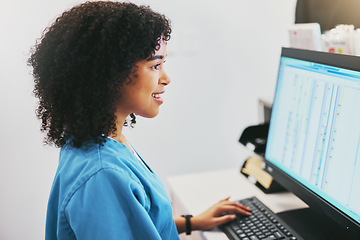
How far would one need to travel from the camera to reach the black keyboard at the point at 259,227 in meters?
0.85

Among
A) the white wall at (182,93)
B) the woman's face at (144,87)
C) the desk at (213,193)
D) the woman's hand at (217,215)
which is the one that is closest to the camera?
the woman's face at (144,87)

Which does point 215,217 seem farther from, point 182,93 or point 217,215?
point 182,93

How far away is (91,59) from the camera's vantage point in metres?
0.72

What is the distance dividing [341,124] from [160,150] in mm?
1350

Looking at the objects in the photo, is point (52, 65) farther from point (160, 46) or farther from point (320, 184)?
point (320, 184)

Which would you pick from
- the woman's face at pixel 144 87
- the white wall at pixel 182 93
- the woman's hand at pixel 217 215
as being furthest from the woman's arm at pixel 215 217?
the white wall at pixel 182 93

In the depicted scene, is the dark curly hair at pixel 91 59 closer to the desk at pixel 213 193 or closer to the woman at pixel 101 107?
the woman at pixel 101 107

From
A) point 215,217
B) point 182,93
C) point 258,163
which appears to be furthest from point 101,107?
point 182,93

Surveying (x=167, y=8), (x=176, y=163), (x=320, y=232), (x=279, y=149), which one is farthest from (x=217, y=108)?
(x=320, y=232)

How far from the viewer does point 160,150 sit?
204 centimetres

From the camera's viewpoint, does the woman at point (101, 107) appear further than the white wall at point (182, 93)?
No

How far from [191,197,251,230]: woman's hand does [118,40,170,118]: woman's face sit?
1.05 ft

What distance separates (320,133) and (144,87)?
403 mm

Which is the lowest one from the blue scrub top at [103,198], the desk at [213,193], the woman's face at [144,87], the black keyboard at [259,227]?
the desk at [213,193]
